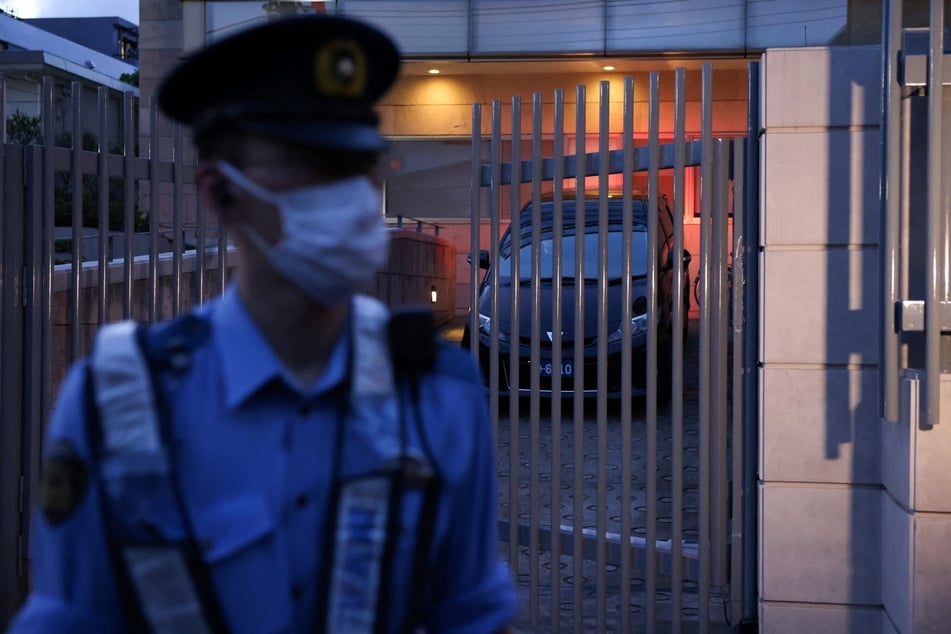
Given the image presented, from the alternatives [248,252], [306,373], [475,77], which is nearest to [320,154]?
[248,252]

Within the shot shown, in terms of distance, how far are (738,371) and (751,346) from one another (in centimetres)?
12

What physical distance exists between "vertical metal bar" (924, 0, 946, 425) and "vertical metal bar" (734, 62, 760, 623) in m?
0.83

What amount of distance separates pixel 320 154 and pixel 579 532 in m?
4.22

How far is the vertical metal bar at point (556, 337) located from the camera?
546 cm

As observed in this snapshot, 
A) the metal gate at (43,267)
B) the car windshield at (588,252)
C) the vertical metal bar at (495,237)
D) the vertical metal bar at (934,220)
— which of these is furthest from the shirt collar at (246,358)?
the car windshield at (588,252)

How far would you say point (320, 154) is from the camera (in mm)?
1599

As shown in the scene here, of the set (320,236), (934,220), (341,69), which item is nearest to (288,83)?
(341,69)

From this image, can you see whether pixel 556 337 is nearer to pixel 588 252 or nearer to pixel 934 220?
pixel 934 220

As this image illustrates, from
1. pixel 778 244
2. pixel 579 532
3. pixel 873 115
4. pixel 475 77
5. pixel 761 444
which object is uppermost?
pixel 475 77

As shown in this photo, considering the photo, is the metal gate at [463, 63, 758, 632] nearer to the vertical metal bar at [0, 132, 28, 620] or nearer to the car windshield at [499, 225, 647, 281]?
the car windshield at [499, 225, 647, 281]

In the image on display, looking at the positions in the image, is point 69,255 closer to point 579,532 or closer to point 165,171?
point 165,171

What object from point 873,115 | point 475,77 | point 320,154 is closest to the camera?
point 320,154

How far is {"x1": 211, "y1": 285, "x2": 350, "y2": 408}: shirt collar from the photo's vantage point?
154 centimetres

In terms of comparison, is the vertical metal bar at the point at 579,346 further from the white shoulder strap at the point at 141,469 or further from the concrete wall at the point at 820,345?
the white shoulder strap at the point at 141,469
